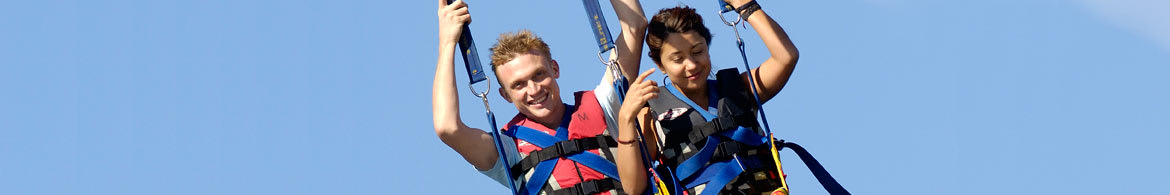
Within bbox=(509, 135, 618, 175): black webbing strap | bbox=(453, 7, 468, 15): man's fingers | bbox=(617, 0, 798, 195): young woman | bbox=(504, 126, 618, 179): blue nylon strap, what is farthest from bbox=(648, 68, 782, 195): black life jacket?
bbox=(453, 7, 468, 15): man's fingers

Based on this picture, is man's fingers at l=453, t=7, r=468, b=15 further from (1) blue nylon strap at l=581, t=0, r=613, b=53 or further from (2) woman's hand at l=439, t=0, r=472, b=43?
(1) blue nylon strap at l=581, t=0, r=613, b=53

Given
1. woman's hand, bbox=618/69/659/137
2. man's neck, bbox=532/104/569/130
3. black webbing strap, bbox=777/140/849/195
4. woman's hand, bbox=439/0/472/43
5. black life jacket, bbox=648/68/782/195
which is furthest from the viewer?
black webbing strap, bbox=777/140/849/195

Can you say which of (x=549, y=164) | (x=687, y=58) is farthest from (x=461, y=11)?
(x=687, y=58)

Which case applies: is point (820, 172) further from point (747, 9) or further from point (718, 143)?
point (747, 9)

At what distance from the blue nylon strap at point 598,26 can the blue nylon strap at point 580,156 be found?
1.62 feet

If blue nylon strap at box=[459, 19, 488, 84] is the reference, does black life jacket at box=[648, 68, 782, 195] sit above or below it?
below

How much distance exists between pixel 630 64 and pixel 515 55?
0.63m

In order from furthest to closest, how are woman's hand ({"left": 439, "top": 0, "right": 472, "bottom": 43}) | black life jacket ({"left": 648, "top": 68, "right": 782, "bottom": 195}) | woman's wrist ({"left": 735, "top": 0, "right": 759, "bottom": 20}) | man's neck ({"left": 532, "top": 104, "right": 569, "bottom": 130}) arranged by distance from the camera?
1. woman's wrist ({"left": 735, "top": 0, "right": 759, "bottom": 20})
2. black life jacket ({"left": 648, "top": 68, "right": 782, "bottom": 195})
3. man's neck ({"left": 532, "top": 104, "right": 569, "bottom": 130})
4. woman's hand ({"left": 439, "top": 0, "right": 472, "bottom": 43})

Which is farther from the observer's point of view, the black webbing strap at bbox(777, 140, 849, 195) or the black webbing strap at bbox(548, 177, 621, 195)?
the black webbing strap at bbox(777, 140, 849, 195)

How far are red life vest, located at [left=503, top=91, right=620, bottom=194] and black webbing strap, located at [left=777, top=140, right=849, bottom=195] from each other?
43.7 inches

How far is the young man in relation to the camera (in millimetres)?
9484

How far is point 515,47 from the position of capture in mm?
9594

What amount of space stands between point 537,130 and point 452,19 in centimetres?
67

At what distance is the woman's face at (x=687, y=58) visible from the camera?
32.3 ft
